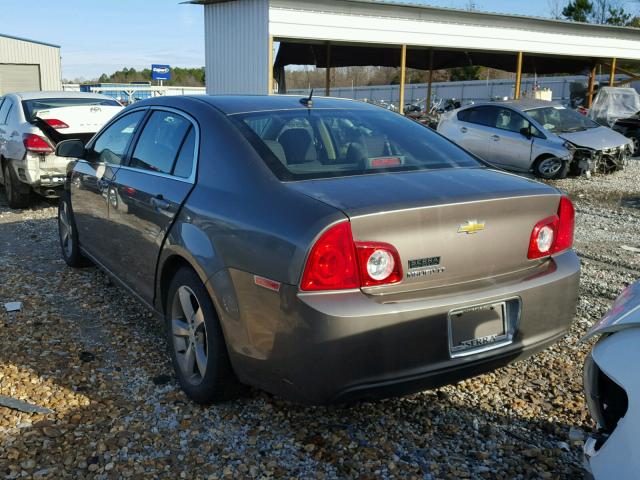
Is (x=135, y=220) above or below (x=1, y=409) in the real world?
above

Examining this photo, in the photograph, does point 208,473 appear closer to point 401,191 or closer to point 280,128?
point 401,191

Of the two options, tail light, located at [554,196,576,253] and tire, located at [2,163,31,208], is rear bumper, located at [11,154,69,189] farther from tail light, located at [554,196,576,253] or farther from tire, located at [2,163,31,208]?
tail light, located at [554,196,576,253]

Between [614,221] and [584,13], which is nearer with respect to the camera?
[614,221]

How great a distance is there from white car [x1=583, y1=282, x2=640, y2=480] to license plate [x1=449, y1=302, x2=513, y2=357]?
2.01ft

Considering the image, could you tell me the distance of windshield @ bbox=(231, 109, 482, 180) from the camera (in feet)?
10.1

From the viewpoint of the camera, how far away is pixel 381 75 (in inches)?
2672

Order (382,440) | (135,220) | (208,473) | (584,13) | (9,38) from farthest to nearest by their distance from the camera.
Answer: (584,13) → (9,38) → (135,220) → (382,440) → (208,473)

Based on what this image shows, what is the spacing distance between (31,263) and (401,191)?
15.1 feet

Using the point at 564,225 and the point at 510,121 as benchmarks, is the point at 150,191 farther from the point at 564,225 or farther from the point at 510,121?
the point at 510,121

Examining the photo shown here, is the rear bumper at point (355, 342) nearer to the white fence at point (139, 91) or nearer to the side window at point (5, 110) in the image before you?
the side window at point (5, 110)

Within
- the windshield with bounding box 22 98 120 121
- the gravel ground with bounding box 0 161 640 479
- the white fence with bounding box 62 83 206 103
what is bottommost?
the gravel ground with bounding box 0 161 640 479

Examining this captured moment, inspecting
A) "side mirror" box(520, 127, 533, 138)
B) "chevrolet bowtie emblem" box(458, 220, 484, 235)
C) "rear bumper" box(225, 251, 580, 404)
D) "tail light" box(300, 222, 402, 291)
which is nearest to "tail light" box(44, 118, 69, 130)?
"rear bumper" box(225, 251, 580, 404)

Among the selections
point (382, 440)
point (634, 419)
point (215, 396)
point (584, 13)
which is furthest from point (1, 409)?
point (584, 13)

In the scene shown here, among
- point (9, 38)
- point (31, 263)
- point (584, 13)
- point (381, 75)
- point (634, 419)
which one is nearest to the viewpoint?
point (634, 419)
